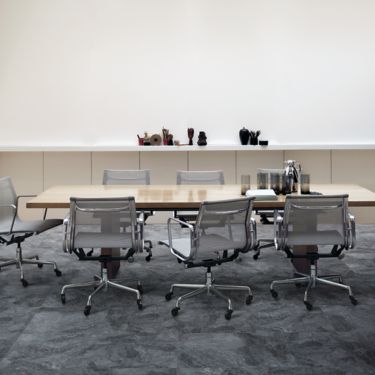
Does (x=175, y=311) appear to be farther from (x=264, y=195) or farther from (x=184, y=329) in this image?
(x=264, y=195)

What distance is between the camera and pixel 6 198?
543cm

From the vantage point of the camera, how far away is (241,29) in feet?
26.4

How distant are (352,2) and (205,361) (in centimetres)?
631

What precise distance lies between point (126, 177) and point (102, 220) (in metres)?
2.18

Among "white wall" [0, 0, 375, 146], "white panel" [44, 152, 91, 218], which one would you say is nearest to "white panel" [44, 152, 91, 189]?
"white panel" [44, 152, 91, 218]

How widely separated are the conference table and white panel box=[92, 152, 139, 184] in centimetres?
228

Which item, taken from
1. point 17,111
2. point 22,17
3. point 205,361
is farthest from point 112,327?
point 22,17

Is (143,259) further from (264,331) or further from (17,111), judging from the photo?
(17,111)

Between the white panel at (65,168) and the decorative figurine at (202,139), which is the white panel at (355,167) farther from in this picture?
the white panel at (65,168)

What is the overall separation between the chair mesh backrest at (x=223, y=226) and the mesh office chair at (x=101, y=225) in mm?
525

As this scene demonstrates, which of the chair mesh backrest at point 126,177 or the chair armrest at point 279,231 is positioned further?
the chair mesh backrest at point 126,177

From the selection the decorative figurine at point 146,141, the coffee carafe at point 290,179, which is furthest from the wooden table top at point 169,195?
the decorative figurine at point 146,141

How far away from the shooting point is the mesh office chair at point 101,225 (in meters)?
4.11

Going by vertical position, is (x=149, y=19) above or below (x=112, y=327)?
above
